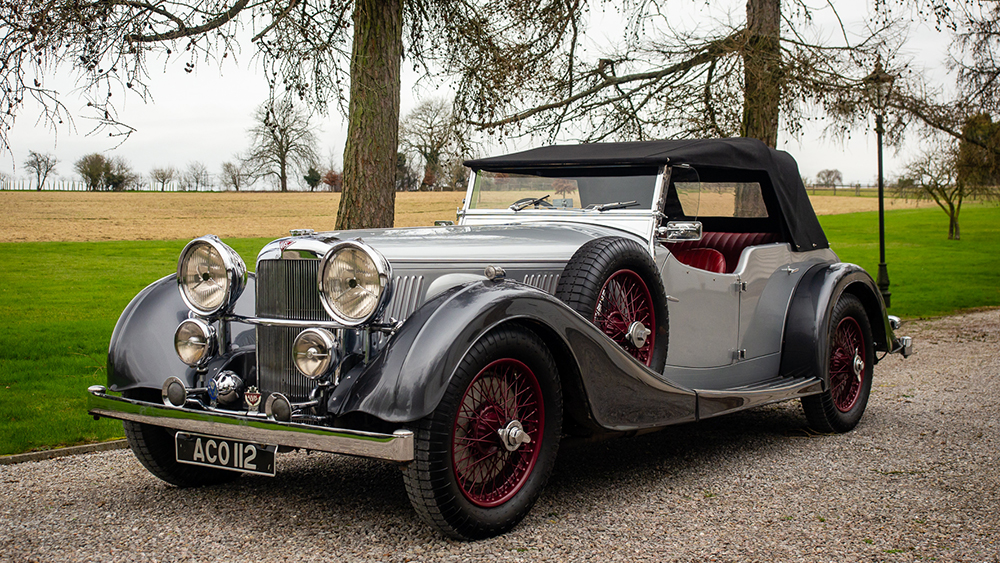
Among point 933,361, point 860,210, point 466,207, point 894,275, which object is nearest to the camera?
point 466,207

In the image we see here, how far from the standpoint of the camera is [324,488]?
14.0 feet

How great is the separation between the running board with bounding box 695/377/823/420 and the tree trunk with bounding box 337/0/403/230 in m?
4.16

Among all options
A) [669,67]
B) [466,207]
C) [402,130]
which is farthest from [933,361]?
[402,130]

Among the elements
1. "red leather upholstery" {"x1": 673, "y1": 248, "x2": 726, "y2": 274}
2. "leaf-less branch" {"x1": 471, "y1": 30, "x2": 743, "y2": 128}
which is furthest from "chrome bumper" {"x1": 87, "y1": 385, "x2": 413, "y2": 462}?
"leaf-less branch" {"x1": 471, "y1": 30, "x2": 743, "y2": 128}

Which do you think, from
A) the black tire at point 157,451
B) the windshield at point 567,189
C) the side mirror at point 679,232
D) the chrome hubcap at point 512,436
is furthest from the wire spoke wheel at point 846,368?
the black tire at point 157,451

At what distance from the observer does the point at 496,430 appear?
3.48 metres

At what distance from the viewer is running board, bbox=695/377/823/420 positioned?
4.36 m

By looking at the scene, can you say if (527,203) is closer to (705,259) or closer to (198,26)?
(705,259)

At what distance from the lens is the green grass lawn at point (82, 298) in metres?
5.96

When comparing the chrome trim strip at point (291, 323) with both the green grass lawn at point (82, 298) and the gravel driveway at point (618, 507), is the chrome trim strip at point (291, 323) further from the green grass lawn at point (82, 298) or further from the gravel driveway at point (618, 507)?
the green grass lawn at point (82, 298)

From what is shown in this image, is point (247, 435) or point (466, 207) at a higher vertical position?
point (466, 207)

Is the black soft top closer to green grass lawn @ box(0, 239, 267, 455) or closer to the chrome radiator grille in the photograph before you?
the chrome radiator grille

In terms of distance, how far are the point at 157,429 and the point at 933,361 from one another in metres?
7.98

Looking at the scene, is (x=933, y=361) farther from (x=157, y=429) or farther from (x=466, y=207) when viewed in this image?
(x=157, y=429)
